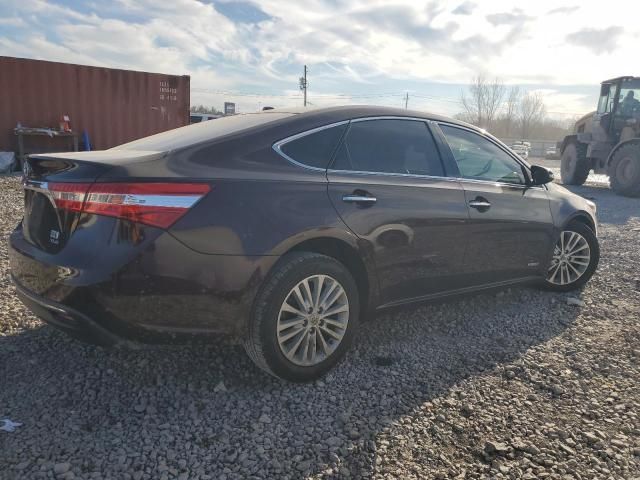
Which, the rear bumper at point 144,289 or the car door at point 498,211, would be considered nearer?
the rear bumper at point 144,289

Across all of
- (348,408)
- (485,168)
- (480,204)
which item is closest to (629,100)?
(485,168)

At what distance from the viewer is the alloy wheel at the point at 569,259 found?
434 centimetres

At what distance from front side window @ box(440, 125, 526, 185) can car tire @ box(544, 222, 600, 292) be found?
82cm

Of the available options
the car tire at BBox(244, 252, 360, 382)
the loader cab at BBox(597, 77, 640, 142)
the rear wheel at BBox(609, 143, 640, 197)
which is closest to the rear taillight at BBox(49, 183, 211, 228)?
the car tire at BBox(244, 252, 360, 382)

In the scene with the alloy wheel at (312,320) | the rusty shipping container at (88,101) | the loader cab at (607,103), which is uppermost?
the loader cab at (607,103)

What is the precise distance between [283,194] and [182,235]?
574mm

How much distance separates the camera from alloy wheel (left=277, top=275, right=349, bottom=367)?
2605mm

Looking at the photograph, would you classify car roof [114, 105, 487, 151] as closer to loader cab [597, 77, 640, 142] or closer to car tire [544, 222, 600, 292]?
car tire [544, 222, 600, 292]

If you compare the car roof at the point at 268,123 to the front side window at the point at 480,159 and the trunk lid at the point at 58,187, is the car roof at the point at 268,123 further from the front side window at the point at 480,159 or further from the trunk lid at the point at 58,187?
the front side window at the point at 480,159

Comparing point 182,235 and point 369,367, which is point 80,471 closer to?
point 182,235

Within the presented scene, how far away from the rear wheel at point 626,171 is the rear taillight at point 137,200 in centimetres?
1356

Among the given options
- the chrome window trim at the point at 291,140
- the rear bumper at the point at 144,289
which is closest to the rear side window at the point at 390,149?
the chrome window trim at the point at 291,140

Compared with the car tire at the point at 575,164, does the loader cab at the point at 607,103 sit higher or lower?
higher

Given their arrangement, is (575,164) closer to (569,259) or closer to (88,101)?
(569,259)
